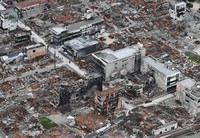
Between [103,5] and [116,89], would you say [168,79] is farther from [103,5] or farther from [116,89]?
[103,5]

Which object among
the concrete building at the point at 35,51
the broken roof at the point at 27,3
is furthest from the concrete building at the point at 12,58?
the broken roof at the point at 27,3

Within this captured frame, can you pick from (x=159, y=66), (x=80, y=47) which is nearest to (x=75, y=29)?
(x=80, y=47)

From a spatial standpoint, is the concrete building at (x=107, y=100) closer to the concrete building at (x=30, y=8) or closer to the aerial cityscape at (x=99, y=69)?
the aerial cityscape at (x=99, y=69)

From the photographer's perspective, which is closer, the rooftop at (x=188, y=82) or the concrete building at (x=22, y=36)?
the rooftop at (x=188, y=82)

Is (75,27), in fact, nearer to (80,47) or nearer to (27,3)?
(80,47)

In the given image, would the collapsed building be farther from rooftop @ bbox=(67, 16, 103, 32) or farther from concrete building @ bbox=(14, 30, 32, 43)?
concrete building @ bbox=(14, 30, 32, 43)
